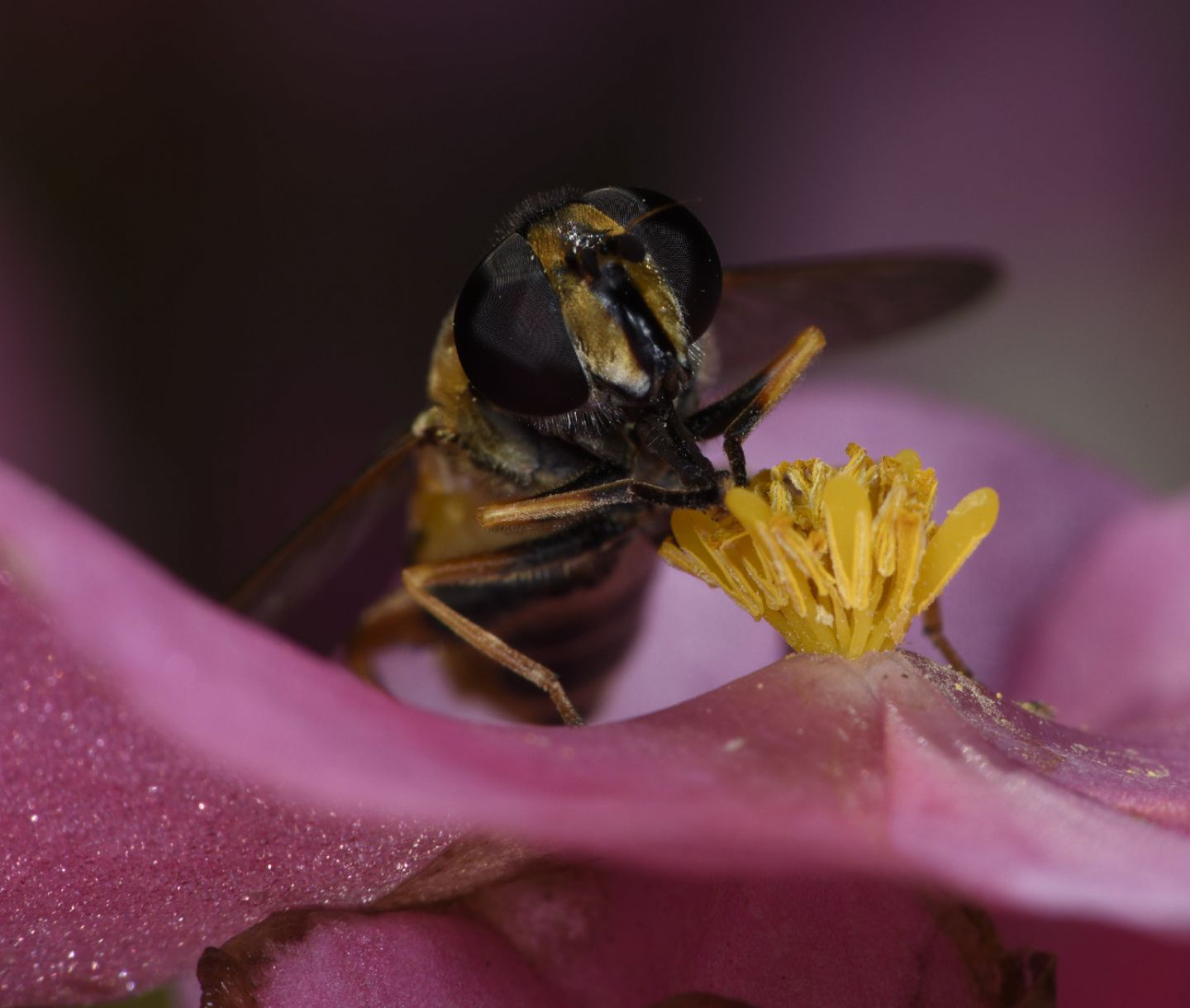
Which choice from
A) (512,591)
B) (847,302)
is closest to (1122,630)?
(847,302)

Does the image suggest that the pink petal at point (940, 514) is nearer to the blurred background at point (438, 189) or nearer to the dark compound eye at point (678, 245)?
the dark compound eye at point (678, 245)

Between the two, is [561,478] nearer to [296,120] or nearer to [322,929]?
[322,929]

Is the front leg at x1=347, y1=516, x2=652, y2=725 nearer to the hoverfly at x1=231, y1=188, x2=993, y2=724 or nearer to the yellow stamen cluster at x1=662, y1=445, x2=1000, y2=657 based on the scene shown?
the hoverfly at x1=231, y1=188, x2=993, y2=724

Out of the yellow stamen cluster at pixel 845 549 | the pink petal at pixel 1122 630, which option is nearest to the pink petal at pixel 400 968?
the yellow stamen cluster at pixel 845 549

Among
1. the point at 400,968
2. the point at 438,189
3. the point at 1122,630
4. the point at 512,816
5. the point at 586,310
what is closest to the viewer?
the point at 512,816

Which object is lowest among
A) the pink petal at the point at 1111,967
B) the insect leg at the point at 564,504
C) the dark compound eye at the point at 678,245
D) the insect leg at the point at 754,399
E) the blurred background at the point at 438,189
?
the blurred background at the point at 438,189

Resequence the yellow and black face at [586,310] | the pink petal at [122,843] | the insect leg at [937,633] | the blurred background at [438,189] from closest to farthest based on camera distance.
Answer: the pink petal at [122,843], the yellow and black face at [586,310], the insect leg at [937,633], the blurred background at [438,189]

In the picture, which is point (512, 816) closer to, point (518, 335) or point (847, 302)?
point (518, 335)

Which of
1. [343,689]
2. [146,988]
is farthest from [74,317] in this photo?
[343,689]
